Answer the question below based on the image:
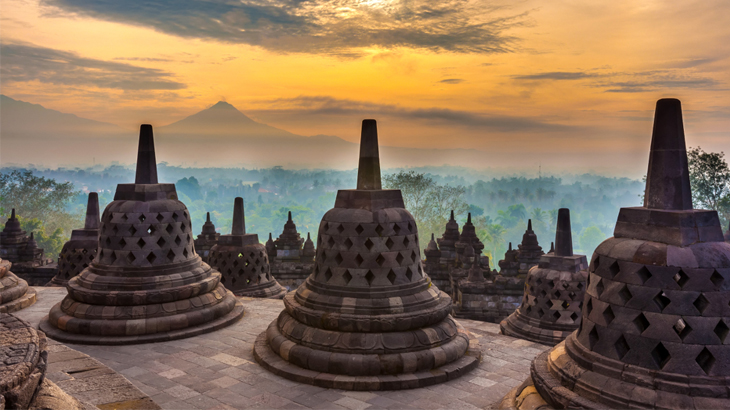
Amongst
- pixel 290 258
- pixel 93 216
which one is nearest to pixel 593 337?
pixel 93 216

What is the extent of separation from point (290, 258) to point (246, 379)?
60.8 ft

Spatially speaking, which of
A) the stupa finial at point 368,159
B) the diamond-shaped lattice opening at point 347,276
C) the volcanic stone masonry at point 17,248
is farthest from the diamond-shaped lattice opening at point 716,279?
the volcanic stone masonry at point 17,248

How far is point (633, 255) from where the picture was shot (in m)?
5.22

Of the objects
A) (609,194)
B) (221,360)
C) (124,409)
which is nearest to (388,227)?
(221,360)

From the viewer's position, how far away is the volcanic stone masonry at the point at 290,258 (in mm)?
24562

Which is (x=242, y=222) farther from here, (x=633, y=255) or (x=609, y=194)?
(x=609, y=194)

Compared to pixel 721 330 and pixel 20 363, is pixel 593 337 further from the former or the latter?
pixel 20 363

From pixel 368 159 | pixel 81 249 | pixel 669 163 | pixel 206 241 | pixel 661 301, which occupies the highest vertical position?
pixel 368 159

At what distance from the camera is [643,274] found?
5.13 meters

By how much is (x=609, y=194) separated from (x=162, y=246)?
171435 mm

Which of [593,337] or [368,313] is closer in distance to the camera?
[593,337]

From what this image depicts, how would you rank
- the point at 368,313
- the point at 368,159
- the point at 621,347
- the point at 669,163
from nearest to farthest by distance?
the point at 621,347, the point at 669,163, the point at 368,313, the point at 368,159

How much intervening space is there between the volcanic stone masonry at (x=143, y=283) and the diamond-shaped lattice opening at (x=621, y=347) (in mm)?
7579

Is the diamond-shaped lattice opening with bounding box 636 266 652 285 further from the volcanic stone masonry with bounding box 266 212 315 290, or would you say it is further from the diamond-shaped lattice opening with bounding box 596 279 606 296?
the volcanic stone masonry with bounding box 266 212 315 290
